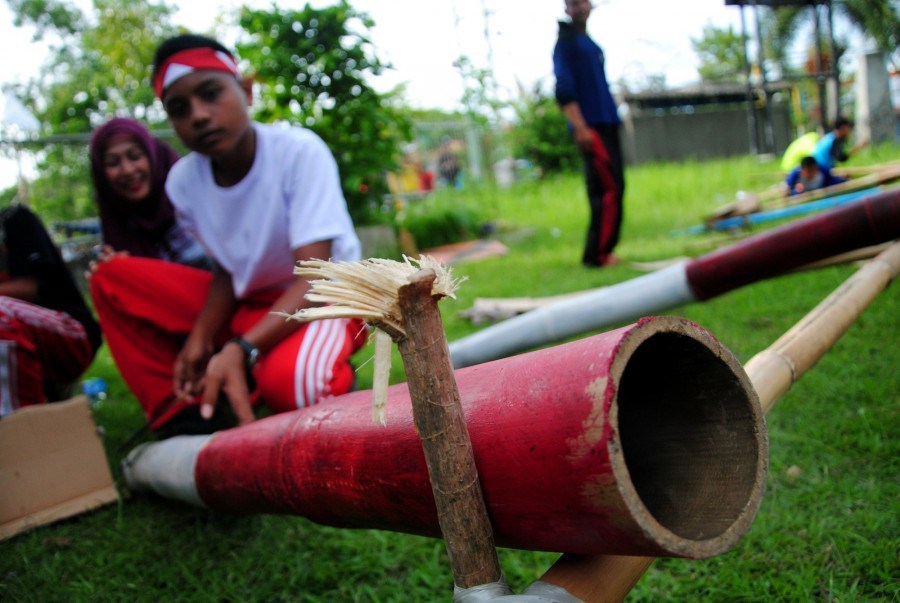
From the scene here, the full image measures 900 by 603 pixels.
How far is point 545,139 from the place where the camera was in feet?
44.3

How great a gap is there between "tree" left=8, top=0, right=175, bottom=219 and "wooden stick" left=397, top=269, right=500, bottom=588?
7367mm

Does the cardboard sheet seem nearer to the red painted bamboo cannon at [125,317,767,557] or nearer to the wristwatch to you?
the wristwatch

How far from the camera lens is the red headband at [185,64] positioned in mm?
2098

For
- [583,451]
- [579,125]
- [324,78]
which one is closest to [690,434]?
[583,451]

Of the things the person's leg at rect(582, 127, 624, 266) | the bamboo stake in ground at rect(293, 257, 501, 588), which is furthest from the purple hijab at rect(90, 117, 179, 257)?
the person's leg at rect(582, 127, 624, 266)

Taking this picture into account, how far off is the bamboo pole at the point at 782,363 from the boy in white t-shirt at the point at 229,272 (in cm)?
123

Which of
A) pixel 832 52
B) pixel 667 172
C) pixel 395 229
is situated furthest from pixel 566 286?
pixel 832 52

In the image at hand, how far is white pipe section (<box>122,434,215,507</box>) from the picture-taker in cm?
176

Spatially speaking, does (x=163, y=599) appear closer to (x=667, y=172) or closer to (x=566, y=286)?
(x=566, y=286)

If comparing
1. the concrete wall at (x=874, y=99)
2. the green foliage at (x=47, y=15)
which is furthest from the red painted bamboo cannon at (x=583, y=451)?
the green foliage at (x=47, y=15)

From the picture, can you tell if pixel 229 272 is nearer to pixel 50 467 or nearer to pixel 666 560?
pixel 50 467

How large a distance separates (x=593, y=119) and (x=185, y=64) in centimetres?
357

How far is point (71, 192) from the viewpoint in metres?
7.52

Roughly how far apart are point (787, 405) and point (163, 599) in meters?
1.99
